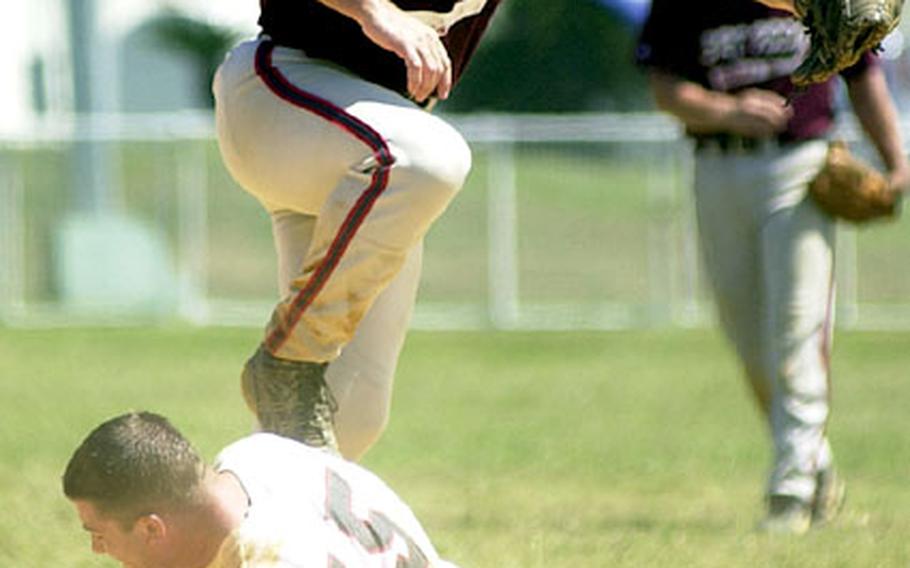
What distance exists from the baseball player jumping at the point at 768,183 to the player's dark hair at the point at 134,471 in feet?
10.7

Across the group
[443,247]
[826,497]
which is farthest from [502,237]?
[826,497]

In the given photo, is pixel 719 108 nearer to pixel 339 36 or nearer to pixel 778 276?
pixel 778 276

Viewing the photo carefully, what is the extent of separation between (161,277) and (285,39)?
15.9 metres

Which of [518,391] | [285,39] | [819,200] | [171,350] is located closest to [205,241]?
[171,350]

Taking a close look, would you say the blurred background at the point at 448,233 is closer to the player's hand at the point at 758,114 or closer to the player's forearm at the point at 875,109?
the player's forearm at the point at 875,109

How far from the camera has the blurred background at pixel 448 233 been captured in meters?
20.0

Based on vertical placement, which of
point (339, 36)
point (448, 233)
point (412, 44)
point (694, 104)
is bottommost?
point (448, 233)

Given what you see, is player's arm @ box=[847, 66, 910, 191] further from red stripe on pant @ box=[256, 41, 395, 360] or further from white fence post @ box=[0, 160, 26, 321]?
white fence post @ box=[0, 160, 26, 321]

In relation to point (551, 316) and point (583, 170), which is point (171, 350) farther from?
point (583, 170)

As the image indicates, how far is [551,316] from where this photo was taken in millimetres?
19922

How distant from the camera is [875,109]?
7.15 m

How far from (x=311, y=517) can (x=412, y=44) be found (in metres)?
1.09

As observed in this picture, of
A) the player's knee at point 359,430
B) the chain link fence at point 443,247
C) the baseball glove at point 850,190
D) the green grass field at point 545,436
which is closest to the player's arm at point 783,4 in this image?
the player's knee at point 359,430

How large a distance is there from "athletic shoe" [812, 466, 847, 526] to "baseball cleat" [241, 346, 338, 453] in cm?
248
